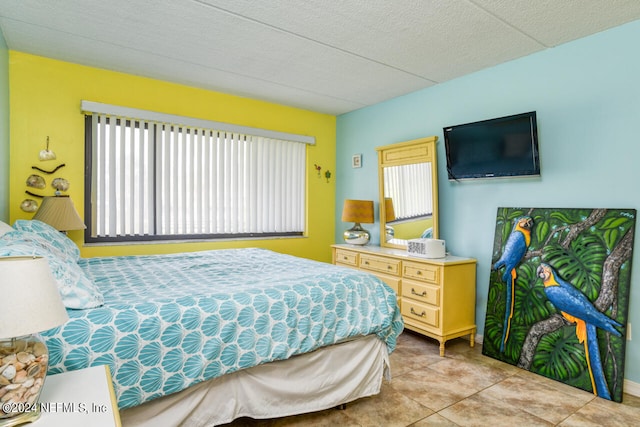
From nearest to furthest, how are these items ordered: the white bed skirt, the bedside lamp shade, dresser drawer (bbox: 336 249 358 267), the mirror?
the white bed skirt
the bedside lamp shade
the mirror
dresser drawer (bbox: 336 249 358 267)

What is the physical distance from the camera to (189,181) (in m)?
3.85

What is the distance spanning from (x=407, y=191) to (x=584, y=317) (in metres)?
1.90

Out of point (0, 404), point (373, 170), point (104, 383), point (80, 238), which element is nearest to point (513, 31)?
point (373, 170)

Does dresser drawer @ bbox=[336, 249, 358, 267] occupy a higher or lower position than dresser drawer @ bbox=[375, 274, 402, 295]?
higher

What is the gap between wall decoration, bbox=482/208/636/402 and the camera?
7.69 feet

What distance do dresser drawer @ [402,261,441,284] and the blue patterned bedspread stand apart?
848mm

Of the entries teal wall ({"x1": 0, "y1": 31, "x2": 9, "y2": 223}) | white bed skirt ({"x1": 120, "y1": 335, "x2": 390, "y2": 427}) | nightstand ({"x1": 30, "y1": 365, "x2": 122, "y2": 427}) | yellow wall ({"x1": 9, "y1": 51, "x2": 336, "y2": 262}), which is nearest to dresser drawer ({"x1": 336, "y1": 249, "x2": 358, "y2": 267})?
yellow wall ({"x1": 9, "y1": 51, "x2": 336, "y2": 262})

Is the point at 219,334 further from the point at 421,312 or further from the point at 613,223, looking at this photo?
the point at 613,223

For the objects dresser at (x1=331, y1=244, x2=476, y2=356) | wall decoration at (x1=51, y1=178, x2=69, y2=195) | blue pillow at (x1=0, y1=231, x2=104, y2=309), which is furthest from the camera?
wall decoration at (x1=51, y1=178, x2=69, y2=195)

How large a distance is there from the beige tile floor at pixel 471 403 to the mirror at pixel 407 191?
133 centimetres

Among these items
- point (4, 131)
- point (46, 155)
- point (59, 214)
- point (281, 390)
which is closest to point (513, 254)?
point (281, 390)

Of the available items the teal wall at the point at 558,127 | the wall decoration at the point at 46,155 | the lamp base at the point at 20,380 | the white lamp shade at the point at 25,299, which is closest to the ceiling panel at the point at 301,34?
the teal wall at the point at 558,127

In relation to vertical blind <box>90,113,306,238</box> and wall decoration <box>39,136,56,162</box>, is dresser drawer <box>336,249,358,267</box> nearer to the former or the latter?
vertical blind <box>90,113,306,238</box>

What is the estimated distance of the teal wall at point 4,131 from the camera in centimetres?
271
